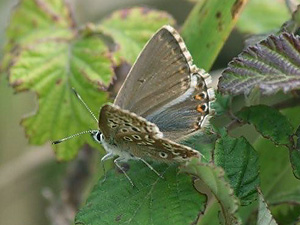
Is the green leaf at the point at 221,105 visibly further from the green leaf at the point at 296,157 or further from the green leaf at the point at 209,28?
the green leaf at the point at 296,157

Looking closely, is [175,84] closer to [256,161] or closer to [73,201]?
[256,161]

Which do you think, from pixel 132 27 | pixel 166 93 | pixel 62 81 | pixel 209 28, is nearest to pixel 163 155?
pixel 166 93

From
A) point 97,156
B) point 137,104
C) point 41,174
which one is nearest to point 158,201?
point 137,104

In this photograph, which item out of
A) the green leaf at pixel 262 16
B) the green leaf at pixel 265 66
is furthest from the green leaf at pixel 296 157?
the green leaf at pixel 262 16

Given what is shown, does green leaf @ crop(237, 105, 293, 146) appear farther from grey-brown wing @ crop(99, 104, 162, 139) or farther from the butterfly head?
the butterfly head

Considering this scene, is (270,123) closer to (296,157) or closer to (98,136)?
(296,157)

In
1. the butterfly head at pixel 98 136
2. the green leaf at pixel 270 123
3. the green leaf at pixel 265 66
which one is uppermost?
the green leaf at pixel 265 66

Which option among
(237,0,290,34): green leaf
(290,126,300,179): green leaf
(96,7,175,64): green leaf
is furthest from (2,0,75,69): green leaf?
(290,126,300,179): green leaf
